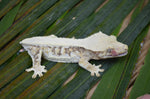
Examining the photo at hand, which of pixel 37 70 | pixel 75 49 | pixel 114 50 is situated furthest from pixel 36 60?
pixel 114 50

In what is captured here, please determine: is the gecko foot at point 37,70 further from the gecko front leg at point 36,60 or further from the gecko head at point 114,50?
the gecko head at point 114,50

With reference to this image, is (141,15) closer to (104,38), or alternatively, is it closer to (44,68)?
(104,38)

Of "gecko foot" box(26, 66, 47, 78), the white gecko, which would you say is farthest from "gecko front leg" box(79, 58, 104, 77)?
"gecko foot" box(26, 66, 47, 78)

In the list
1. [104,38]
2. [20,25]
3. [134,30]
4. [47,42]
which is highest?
[20,25]

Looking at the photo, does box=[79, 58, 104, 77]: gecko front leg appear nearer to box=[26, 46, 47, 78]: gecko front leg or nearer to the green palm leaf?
the green palm leaf

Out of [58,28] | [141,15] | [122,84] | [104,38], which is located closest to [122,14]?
[141,15]

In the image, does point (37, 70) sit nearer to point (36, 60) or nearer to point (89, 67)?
point (36, 60)

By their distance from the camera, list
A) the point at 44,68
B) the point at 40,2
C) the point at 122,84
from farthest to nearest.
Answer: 1. the point at 40,2
2. the point at 44,68
3. the point at 122,84
